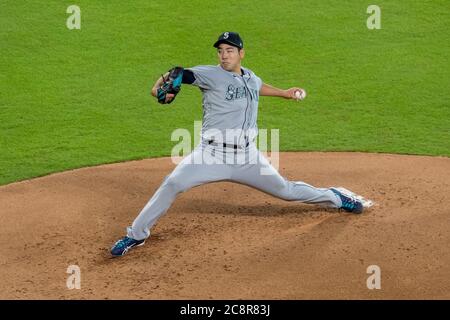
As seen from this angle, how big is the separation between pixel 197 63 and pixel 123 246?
5413 mm

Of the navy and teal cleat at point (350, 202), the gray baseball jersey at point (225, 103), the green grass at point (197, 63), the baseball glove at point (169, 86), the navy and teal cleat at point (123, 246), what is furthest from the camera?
the green grass at point (197, 63)

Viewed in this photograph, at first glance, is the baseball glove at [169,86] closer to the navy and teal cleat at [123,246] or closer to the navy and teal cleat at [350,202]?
the navy and teal cleat at [123,246]

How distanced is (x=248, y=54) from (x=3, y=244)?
232 inches

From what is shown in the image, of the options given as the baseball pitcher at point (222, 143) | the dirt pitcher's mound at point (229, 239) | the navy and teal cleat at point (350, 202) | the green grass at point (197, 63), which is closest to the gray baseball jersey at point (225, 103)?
the baseball pitcher at point (222, 143)

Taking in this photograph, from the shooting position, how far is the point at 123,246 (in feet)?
21.6

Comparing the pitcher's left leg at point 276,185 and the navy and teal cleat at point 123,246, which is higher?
the pitcher's left leg at point 276,185

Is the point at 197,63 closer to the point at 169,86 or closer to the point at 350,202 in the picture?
the point at 350,202

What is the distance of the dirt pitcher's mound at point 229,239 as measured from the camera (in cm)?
609

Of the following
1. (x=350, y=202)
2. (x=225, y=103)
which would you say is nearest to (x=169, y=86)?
(x=225, y=103)

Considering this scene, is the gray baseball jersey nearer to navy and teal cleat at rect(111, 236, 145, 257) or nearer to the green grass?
navy and teal cleat at rect(111, 236, 145, 257)

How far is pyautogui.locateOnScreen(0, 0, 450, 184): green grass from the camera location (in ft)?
31.3

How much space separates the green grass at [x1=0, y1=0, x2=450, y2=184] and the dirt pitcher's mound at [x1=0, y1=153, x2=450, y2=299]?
36.2 inches

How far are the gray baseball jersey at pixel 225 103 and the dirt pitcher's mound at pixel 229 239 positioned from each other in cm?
83

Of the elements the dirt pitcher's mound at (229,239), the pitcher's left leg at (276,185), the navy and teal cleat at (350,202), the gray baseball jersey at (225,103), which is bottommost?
the dirt pitcher's mound at (229,239)
